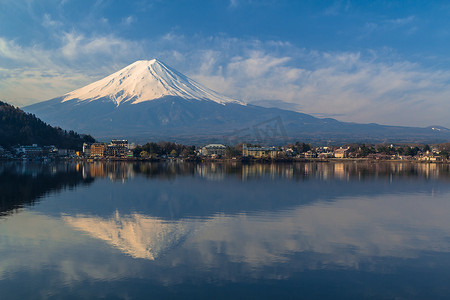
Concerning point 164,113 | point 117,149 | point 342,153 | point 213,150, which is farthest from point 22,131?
point 164,113

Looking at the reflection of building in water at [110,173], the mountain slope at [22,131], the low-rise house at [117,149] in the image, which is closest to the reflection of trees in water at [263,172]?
the reflection of building in water at [110,173]

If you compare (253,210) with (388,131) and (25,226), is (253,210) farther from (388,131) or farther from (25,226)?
Result: (388,131)

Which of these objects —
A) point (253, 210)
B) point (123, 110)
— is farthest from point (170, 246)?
point (123, 110)

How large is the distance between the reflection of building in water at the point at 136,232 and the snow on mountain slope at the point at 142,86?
138408 mm

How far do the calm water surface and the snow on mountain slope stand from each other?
448 feet

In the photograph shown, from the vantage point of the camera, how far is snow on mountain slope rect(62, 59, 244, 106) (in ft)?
485

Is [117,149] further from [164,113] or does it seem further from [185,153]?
[164,113]

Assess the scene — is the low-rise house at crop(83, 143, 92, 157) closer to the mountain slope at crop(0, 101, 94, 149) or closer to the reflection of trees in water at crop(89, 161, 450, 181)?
the mountain slope at crop(0, 101, 94, 149)

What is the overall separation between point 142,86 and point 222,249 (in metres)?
147

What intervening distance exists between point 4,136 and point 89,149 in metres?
15.1

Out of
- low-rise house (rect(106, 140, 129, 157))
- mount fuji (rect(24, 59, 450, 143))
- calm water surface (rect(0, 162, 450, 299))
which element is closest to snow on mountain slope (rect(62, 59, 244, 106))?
mount fuji (rect(24, 59, 450, 143))

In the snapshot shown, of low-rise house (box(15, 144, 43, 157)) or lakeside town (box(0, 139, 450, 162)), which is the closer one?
low-rise house (box(15, 144, 43, 157))

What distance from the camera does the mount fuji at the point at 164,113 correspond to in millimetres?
130625

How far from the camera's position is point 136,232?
31.6 feet
